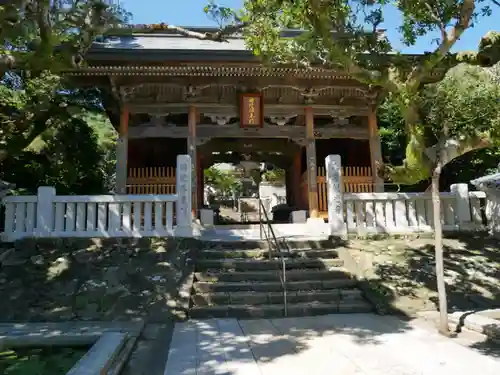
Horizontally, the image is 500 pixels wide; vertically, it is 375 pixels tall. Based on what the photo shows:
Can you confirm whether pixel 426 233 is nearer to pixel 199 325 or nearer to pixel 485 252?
pixel 485 252

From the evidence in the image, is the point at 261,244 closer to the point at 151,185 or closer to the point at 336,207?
the point at 336,207

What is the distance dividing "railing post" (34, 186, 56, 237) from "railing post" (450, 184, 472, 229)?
8.58m

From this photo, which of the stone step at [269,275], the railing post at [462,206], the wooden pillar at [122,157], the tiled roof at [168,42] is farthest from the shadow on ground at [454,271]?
the tiled roof at [168,42]

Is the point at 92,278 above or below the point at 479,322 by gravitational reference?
above

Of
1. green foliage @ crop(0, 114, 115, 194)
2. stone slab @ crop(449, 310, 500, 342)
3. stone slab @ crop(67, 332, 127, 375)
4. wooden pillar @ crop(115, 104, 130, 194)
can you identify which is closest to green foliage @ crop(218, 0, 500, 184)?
stone slab @ crop(449, 310, 500, 342)

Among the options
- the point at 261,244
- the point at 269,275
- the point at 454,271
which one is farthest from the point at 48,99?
the point at 454,271

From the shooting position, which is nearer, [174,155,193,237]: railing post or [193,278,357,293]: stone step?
[193,278,357,293]: stone step

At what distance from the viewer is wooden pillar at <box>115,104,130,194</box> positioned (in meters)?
10.6

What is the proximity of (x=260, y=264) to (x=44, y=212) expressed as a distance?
174 inches

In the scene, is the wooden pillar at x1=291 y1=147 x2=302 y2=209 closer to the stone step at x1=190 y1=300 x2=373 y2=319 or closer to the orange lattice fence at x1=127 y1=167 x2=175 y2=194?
the orange lattice fence at x1=127 y1=167 x2=175 y2=194

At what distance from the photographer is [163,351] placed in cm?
457

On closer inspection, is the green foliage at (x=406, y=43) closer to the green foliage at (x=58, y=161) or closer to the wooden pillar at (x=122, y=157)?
the wooden pillar at (x=122, y=157)

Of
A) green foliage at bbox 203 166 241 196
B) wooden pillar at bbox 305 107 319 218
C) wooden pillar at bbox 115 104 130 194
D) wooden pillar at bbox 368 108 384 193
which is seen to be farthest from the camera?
green foliage at bbox 203 166 241 196

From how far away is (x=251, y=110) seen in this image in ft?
36.6
